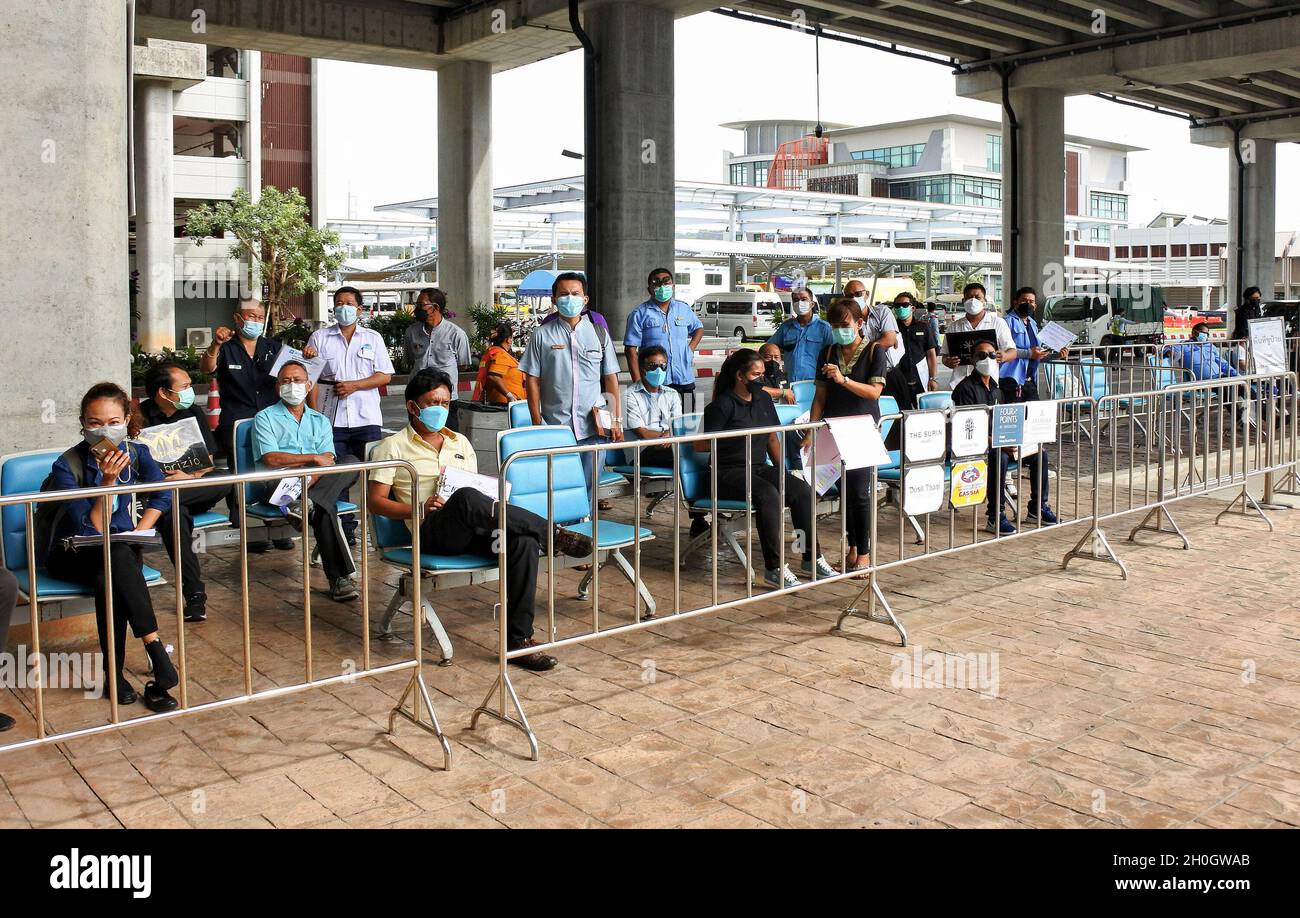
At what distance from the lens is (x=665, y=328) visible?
10266 millimetres

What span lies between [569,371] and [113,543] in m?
4.16

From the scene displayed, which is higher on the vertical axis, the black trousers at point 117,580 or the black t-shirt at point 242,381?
the black t-shirt at point 242,381

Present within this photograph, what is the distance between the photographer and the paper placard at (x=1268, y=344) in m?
15.4

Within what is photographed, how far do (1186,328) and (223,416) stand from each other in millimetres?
40538

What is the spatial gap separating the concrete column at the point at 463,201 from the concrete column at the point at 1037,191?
1154 cm

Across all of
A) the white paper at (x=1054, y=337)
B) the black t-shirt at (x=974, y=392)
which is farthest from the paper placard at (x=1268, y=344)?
the black t-shirt at (x=974, y=392)

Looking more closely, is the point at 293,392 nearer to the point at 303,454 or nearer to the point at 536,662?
the point at 303,454

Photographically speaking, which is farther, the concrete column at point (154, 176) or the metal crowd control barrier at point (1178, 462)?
the concrete column at point (154, 176)

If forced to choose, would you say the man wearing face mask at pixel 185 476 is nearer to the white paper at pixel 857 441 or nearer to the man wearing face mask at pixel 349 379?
the man wearing face mask at pixel 349 379

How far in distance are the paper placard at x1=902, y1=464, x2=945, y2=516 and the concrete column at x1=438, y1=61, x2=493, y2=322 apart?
18.8m

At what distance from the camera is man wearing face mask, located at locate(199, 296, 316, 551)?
8812mm

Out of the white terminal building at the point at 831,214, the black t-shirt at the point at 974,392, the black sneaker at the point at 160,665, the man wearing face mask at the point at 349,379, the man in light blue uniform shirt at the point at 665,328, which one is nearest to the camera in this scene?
the black sneaker at the point at 160,665
